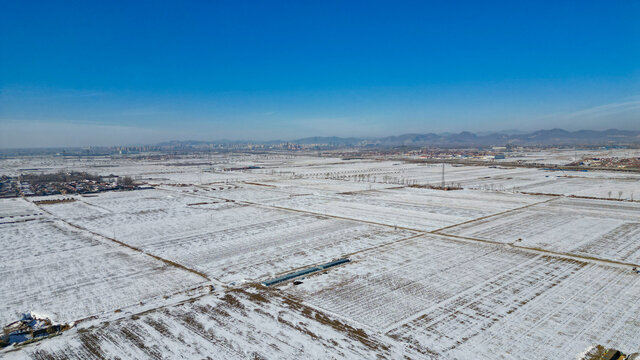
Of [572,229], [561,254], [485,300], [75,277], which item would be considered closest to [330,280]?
[485,300]

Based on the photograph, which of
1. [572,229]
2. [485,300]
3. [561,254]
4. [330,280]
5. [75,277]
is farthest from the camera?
[572,229]

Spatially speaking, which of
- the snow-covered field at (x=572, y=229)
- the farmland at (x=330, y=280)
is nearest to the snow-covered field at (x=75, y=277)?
the farmland at (x=330, y=280)

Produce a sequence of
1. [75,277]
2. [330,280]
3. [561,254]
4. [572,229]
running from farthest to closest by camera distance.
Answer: [572,229] → [561,254] → [75,277] → [330,280]

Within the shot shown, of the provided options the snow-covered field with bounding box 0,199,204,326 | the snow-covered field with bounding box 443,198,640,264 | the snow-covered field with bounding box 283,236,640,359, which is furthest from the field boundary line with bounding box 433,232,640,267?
the snow-covered field with bounding box 0,199,204,326

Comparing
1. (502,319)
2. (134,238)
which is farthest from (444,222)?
(134,238)

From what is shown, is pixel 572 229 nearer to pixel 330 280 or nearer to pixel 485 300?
pixel 485 300

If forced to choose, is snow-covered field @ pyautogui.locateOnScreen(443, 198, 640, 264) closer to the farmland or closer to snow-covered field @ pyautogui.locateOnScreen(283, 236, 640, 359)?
the farmland

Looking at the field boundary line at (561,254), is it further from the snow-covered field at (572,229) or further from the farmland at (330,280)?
the snow-covered field at (572,229)

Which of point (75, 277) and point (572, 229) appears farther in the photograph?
point (572, 229)

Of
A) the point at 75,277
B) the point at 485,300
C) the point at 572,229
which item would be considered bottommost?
the point at 572,229
